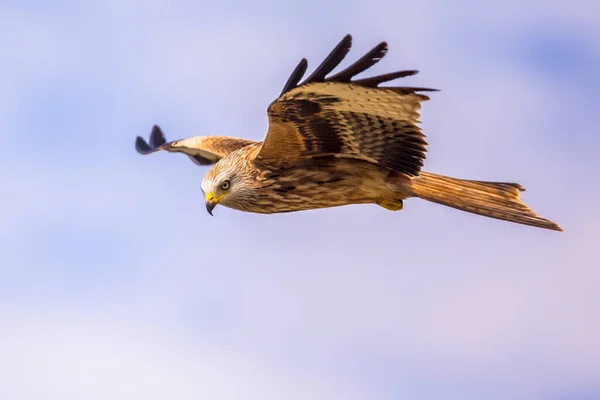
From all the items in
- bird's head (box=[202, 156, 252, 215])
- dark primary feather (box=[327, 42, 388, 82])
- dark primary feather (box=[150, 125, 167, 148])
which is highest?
dark primary feather (box=[150, 125, 167, 148])

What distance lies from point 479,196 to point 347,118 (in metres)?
1.48

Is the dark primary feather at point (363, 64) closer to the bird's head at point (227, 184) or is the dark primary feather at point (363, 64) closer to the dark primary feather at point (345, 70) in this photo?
the dark primary feather at point (345, 70)

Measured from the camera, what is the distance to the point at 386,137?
9.48 m

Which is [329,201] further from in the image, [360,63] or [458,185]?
[360,63]

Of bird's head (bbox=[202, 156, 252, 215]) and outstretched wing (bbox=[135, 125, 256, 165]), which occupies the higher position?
outstretched wing (bbox=[135, 125, 256, 165])

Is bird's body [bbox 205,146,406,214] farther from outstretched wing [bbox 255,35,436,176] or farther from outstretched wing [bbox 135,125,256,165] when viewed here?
outstretched wing [bbox 135,125,256,165]

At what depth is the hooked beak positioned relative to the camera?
33.2ft

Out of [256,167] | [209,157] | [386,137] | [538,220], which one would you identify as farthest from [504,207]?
[209,157]

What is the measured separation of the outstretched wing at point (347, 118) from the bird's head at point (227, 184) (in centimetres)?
25

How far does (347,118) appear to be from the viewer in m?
9.27

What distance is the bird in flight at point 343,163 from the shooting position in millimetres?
8984

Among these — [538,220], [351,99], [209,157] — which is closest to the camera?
[351,99]

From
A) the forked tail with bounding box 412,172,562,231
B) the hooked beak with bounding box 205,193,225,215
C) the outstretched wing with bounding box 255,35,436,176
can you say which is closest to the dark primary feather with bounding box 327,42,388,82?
the outstretched wing with bounding box 255,35,436,176

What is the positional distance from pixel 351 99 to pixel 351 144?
2.33 feet
